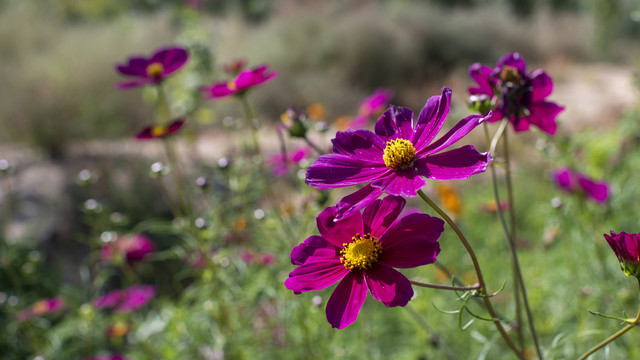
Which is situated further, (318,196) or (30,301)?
(30,301)

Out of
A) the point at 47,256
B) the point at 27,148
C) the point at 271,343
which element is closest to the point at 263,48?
the point at 27,148

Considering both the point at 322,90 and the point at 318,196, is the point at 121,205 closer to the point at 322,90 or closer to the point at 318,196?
the point at 318,196

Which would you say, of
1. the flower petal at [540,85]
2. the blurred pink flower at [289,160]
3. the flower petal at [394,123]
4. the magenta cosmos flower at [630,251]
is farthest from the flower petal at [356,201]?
the blurred pink flower at [289,160]

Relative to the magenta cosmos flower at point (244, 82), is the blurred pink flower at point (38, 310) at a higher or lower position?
lower

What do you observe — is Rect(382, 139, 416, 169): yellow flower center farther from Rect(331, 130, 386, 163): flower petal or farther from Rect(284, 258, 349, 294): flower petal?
Rect(284, 258, 349, 294): flower petal

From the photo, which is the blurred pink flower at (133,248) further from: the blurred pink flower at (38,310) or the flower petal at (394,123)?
the flower petal at (394,123)

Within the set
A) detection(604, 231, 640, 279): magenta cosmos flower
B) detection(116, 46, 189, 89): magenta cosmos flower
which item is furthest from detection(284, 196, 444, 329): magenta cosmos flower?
detection(116, 46, 189, 89): magenta cosmos flower

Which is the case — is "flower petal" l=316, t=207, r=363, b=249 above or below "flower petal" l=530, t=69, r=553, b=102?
below
